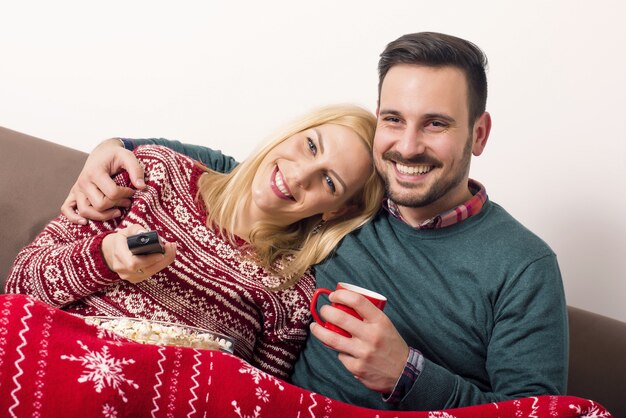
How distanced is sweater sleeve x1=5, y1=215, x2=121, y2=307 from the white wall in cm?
85

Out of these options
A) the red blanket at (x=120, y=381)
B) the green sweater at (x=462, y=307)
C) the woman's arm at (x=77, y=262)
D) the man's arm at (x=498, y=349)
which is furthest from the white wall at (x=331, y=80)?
the red blanket at (x=120, y=381)

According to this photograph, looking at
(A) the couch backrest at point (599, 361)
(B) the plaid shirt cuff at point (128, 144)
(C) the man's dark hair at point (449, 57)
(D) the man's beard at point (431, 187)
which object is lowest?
(A) the couch backrest at point (599, 361)

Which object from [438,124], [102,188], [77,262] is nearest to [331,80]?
[438,124]

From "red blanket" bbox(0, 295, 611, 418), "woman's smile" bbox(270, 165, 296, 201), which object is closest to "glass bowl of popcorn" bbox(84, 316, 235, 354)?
"red blanket" bbox(0, 295, 611, 418)

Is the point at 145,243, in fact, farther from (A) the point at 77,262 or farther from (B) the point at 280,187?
(B) the point at 280,187

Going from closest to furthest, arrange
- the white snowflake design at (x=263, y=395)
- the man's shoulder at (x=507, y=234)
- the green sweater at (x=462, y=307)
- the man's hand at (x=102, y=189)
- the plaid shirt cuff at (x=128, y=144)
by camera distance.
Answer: the white snowflake design at (x=263, y=395)
the green sweater at (x=462, y=307)
the man's shoulder at (x=507, y=234)
the man's hand at (x=102, y=189)
the plaid shirt cuff at (x=128, y=144)

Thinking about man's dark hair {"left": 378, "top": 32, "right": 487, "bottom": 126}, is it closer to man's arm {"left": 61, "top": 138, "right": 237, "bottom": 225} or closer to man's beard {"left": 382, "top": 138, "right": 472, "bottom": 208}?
man's beard {"left": 382, "top": 138, "right": 472, "bottom": 208}

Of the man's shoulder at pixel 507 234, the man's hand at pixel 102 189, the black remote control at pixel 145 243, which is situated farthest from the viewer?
the man's hand at pixel 102 189

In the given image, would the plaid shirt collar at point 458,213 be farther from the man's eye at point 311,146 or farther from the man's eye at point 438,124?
the man's eye at point 311,146

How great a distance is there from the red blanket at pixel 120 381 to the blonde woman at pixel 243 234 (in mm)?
429

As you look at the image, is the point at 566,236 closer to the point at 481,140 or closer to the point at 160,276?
the point at 481,140

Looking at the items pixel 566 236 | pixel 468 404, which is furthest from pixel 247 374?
pixel 566 236

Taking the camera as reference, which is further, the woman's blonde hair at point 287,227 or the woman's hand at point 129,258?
the woman's blonde hair at point 287,227

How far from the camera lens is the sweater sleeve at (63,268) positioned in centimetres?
148
